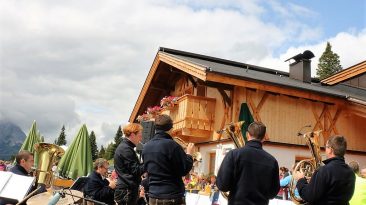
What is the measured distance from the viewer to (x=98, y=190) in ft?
21.6

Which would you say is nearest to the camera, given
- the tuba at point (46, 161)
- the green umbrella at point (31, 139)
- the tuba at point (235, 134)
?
the tuba at point (235, 134)

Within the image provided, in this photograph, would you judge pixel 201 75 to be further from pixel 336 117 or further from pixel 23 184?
pixel 23 184

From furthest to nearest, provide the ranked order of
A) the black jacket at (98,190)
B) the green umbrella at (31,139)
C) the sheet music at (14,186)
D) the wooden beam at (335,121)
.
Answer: the green umbrella at (31,139)
the wooden beam at (335,121)
the black jacket at (98,190)
the sheet music at (14,186)

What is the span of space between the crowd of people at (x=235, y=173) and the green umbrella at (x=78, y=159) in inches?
308

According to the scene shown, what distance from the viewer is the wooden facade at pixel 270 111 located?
14.2 meters

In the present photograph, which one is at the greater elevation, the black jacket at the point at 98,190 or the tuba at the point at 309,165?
the tuba at the point at 309,165

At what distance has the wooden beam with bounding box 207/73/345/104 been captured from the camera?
13023 mm

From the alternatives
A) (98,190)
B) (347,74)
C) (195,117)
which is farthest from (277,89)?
(98,190)

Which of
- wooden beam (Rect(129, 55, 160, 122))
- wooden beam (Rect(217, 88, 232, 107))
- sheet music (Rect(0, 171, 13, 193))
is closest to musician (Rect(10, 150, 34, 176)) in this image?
sheet music (Rect(0, 171, 13, 193))

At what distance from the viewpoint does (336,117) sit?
15.4 metres

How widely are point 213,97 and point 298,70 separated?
201 inches

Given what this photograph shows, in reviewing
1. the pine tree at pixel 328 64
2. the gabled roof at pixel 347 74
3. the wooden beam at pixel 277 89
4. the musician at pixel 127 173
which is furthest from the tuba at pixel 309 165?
the pine tree at pixel 328 64

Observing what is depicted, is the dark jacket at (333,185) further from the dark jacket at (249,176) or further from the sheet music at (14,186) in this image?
the sheet music at (14,186)

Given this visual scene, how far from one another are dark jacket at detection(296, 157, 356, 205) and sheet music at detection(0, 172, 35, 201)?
3.29 m
